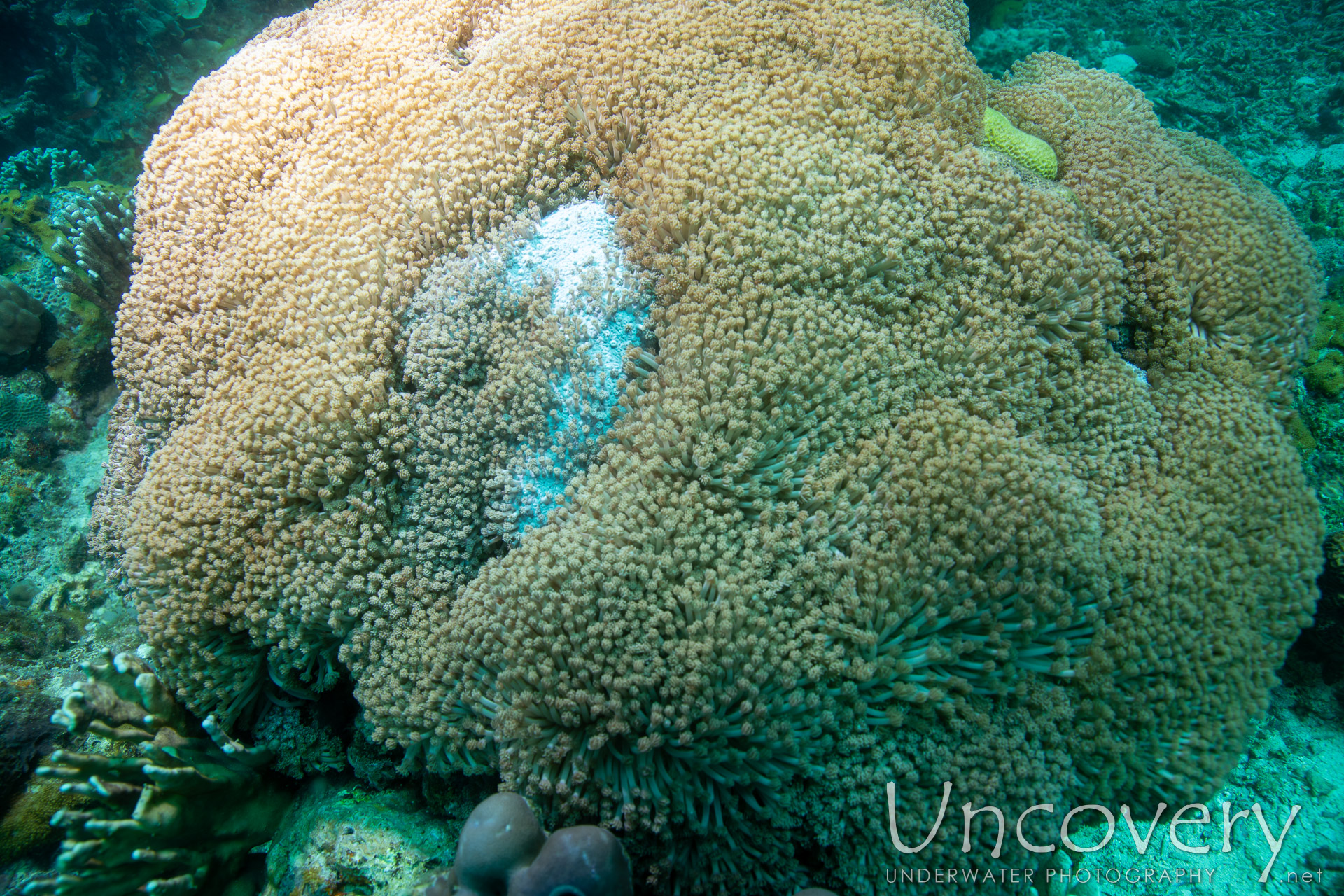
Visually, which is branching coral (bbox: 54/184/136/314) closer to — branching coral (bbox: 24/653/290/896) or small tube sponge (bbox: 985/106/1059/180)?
branching coral (bbox: 24/653/290/896)

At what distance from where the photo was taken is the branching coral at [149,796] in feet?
7.94

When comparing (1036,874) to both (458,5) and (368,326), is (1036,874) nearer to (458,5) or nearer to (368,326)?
(368,326)

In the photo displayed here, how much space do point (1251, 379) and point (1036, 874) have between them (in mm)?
2523

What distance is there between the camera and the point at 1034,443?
2.56m

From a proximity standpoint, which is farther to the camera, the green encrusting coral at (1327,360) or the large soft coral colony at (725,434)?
the green encrusting coral at (1327,360)

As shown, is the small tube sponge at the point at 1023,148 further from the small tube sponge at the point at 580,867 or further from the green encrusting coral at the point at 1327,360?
the small tube sponge at the point at 580,867

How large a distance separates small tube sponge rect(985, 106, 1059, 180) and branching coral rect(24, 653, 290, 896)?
5.12 meters

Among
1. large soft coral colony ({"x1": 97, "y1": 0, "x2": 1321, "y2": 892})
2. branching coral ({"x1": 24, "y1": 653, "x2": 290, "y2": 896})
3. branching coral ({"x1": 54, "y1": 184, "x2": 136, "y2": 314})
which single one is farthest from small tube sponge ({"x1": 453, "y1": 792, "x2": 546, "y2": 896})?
branching coral ({"x1": 54, "y1": 184, "x2": 136, "y2": 314})

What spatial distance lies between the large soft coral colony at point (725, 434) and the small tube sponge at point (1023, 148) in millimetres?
316

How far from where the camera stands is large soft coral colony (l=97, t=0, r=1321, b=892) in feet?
7.23

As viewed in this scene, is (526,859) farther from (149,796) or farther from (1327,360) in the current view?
(1327,360)

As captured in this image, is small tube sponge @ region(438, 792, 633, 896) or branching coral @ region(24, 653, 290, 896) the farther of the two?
branching coral @ region(24, 653, 290, 896)

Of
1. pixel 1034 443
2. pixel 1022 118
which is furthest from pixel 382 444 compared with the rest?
pixel 1022 118

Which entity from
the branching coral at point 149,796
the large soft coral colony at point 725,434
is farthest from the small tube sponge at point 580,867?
the branching coral at point 149,796
